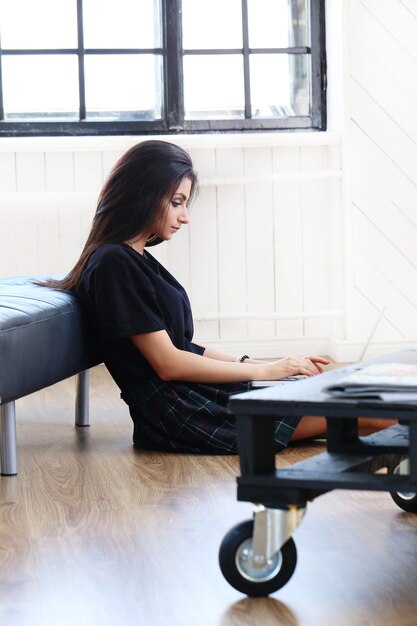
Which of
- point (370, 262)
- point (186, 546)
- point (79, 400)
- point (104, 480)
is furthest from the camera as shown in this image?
point (370, 262)

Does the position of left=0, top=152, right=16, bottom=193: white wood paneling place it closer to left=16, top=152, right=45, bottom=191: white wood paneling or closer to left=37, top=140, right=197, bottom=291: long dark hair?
left=16, top=152, right=45, bottom=191: white wood paneling

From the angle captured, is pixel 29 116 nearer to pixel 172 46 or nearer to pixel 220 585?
pixel 172 46

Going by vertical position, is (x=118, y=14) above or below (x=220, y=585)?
above

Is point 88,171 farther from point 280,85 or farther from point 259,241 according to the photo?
point 280,85

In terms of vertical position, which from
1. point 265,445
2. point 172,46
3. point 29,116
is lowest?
point 265,445

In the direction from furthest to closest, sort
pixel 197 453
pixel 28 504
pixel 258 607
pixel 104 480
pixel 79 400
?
pixel 79 400
pixel 197 453
pixel 104 480
pixel 28 504
pixel 258 607

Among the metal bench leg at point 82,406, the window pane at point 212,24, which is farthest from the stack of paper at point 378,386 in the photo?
the window pane at point 212,24

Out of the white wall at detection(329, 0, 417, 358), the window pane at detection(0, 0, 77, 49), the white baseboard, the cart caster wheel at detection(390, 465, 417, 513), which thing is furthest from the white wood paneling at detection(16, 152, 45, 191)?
the cart caster wheel at detection(390, 465, 417, 513)

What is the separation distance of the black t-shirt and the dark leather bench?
2.8 inches

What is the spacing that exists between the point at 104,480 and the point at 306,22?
9.34 feet

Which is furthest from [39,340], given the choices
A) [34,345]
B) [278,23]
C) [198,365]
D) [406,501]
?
[278,23]

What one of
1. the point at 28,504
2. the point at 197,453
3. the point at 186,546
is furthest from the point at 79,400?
the point at 186,546

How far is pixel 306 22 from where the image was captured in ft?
14.7

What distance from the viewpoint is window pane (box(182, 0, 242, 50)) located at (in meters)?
4.41
